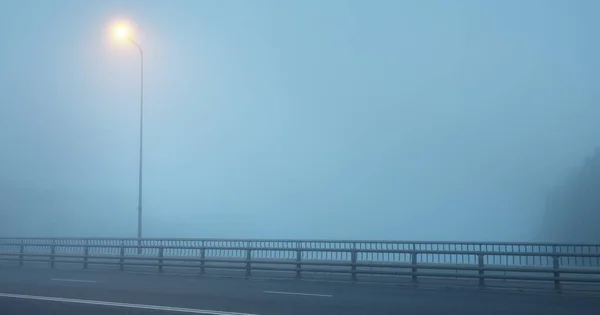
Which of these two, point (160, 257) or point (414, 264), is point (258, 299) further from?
point (160, 257)

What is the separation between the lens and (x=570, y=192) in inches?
1449

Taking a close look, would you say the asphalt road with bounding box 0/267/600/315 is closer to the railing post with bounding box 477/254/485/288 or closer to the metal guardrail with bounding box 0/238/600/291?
the railing post with bounding box 477/254/485/288

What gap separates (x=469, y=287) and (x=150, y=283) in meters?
8.62

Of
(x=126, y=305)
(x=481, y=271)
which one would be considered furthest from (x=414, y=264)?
(x=126, y=305)

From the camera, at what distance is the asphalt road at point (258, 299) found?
40.7ft

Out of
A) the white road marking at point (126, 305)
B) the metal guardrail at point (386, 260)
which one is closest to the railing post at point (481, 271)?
the metal guardrail at point (386, 260)

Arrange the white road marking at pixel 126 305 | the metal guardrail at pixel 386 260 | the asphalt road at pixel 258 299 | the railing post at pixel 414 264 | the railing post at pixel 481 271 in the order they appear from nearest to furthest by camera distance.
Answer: the white road marking at pixel 126 305
the asphalt road at pixel 258 299
the metal guardrail at pixel 386 260
the railing post at pixel 481 271
the railing post at pixel 414 264

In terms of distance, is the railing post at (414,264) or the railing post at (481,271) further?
the railing post at (414,264)

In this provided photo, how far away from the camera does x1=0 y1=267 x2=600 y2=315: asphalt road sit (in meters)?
12.4

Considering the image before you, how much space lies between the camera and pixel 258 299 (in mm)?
14164

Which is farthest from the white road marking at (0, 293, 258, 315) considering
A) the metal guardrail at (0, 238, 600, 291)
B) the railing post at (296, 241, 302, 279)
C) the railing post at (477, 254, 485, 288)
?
the railing post at (477, 254, 485, 288)

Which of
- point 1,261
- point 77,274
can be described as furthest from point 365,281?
point 1,261

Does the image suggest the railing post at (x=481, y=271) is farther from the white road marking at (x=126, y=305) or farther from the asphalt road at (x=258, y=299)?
the white road marking at (x=126, y=305)

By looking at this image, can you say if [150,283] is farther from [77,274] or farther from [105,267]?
[105,267]
